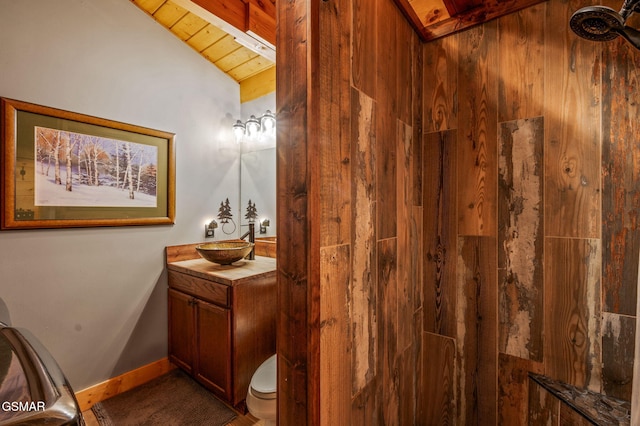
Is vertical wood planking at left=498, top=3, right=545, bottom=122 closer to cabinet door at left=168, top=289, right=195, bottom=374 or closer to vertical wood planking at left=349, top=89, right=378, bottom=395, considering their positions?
vertical wood planking at left=349, top=89, right=378, bottom=395

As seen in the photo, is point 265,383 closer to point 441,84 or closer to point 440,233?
point 440,233

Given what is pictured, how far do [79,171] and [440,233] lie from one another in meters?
2.37

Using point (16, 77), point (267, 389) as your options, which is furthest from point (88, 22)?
point (267, 389)

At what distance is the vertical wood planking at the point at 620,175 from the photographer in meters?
1.14

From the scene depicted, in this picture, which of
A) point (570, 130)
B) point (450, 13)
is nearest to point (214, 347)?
point (570, 130)

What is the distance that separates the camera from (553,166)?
130 cm

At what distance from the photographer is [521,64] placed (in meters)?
1.37

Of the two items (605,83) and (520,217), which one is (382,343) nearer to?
(520,217)

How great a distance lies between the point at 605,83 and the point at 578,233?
0.63m

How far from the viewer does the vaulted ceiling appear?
145 cm

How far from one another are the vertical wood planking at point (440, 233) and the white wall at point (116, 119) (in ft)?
6.45

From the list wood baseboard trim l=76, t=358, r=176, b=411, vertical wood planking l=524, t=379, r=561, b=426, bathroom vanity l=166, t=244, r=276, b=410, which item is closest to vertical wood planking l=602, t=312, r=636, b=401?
vertical wood planking l=524, t=379, r=561, b=426

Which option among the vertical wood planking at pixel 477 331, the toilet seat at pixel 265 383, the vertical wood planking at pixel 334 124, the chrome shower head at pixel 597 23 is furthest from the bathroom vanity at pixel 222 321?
the chrome shower head at pixel 597 23

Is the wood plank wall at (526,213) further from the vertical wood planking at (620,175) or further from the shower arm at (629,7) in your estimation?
the shower arm at (629,7)
